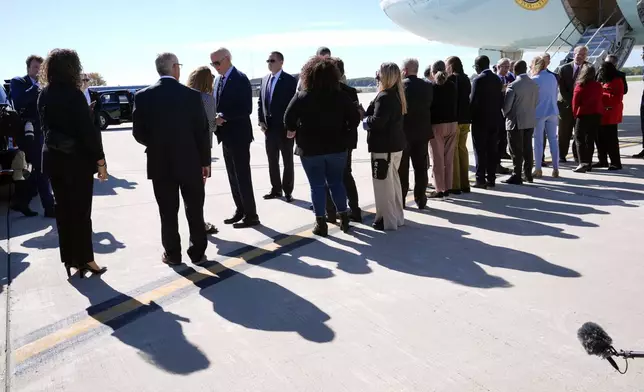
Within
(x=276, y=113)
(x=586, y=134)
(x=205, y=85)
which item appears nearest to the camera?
(x=205, y=85)

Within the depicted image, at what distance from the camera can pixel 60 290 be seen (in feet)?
13.4

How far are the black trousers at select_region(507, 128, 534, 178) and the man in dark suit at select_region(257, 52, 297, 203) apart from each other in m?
3.11

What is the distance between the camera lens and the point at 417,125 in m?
5.96

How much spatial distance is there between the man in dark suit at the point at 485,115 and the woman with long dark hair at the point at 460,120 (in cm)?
18

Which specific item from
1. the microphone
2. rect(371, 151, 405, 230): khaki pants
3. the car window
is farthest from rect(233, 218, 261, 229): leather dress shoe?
the car window

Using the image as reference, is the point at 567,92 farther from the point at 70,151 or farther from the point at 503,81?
the point at 70,151

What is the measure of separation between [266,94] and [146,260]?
2.88 m

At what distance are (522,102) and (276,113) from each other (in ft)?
11.2

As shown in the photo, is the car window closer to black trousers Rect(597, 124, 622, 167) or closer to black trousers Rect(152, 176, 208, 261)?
black trousers Rect(597, 124, 622, 167)

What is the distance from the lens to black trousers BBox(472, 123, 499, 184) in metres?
7.09

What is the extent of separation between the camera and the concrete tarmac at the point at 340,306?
2.74 metres

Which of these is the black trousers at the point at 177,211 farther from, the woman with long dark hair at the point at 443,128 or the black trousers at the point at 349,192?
the woman with long dark hair at the point at 443,128

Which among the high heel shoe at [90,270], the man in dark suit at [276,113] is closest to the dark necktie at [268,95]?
the man in dark suit at [276,113]

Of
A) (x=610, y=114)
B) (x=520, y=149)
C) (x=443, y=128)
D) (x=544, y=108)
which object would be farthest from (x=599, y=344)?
(x=610, y=114)
